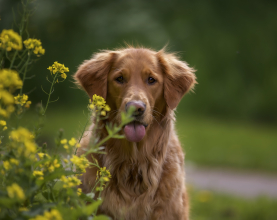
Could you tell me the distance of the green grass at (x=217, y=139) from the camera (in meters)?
7.85

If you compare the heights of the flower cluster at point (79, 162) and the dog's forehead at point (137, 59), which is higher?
the dog's forehead at point (137, 59)

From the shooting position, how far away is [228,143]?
9281 millimetres

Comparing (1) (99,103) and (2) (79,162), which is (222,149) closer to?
(1) (99,103)

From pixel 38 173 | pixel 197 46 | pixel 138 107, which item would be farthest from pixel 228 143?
pixel 38 173

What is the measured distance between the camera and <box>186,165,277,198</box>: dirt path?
623 cm

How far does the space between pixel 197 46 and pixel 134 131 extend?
33.2 feet

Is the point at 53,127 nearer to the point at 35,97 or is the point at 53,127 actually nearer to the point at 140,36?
the point at 35,97

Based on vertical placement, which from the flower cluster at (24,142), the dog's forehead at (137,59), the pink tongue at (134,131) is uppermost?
the dog's forehead at (137,59)

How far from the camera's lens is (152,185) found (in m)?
2.91

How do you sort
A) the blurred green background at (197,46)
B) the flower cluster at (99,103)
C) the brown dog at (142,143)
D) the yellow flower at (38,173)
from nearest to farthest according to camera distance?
the yellow flower at (38,173), the flower cluster at (99,103), the brown dog at (142,143), the blurred green background at (197,46)

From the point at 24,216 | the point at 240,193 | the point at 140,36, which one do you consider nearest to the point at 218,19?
the point at 140,36

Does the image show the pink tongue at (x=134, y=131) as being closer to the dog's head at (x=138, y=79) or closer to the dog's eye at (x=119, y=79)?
the dog's head at (x=138, y=79)

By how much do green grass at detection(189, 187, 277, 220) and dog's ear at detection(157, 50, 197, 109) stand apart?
225 centimetres

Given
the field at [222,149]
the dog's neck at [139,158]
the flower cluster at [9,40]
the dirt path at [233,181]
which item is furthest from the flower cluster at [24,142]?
the dirt path at [233,181]
